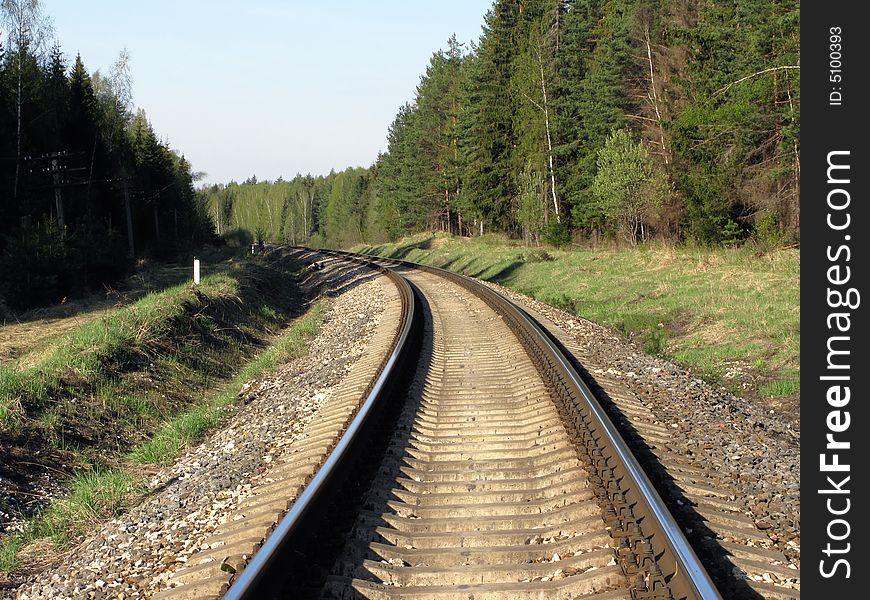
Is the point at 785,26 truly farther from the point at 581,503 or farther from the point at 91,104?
the point at 91,104

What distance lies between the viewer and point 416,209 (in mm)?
65562

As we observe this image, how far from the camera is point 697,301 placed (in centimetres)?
1504

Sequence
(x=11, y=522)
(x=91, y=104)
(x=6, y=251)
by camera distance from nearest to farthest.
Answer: (x=11, y=522) → (x=6, y=251) → (x=91, y=104)

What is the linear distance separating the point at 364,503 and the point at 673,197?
30.1 meters

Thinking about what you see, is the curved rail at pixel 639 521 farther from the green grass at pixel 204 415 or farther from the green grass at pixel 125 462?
the green grass at pixel 204 415

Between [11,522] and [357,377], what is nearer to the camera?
[11,522]

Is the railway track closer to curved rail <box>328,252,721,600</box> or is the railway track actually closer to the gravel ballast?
curved rail <box>328,252,721,600</box>

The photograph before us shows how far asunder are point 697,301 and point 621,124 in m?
23.7

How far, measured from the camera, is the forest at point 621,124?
80.6ft

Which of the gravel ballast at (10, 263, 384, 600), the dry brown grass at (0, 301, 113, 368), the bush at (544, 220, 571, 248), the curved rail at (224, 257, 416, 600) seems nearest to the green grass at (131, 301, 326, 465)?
the gravel ballast at (10, 263, 384, 600)
